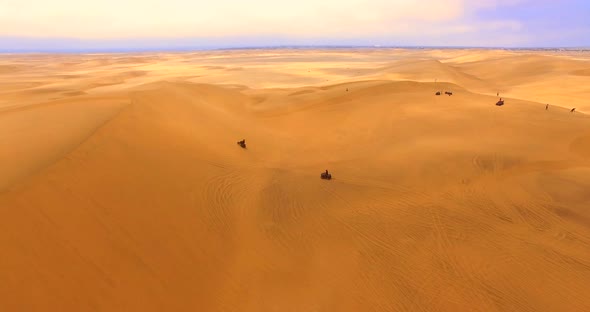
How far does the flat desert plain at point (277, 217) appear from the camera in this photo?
17.5 feet

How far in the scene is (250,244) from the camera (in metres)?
6.69

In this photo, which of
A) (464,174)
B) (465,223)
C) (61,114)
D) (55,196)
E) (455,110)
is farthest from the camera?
(455,110)

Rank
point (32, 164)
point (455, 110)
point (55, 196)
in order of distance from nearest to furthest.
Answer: point (55, 196) < point (32, 164) < point (455, 110)

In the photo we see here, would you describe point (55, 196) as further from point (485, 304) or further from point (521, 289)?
point (521, 289)

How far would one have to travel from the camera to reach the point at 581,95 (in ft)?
78.3

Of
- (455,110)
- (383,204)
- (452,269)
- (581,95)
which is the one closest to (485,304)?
(452,269)

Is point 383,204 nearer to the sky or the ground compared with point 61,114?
nearer to the ground

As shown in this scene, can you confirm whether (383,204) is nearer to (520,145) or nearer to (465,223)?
(465,223)

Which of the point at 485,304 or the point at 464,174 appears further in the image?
the point at 464,174

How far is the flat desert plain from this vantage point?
5348 mm

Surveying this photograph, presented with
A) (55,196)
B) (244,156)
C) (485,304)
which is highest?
(55,196)

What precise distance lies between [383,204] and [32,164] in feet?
25.3

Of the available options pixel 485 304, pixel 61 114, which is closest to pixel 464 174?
pixel 485 304

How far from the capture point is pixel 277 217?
755 centimetres
